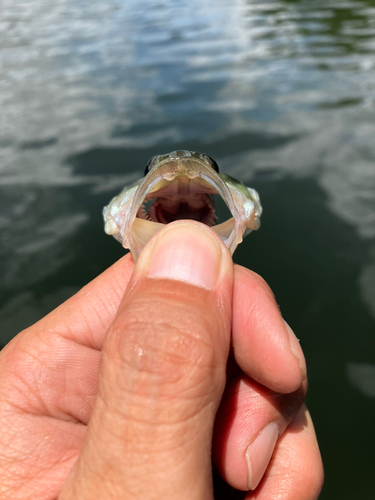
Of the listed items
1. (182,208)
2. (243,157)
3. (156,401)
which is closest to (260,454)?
(156,401)

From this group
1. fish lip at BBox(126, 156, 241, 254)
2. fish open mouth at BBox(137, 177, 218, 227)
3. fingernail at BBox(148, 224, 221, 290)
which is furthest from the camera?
fish open mouth at BBox(137, 177, 218, 227)

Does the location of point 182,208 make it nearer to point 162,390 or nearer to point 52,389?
point 52,389

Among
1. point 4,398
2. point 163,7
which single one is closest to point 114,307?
point 4,398

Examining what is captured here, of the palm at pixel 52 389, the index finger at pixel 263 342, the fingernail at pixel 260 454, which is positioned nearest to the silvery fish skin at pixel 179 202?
the index finger at pixel 263 342

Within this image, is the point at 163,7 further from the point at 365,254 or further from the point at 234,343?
the point at 234,343

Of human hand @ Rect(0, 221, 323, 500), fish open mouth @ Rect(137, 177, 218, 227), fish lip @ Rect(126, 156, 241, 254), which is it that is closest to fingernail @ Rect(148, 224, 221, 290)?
human hand @ Rect(0, 221, 323, 500)

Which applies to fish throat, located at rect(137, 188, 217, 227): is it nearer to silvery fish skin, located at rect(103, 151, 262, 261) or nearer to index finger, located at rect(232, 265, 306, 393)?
silvery fish skin, located at rect(103, 151, 262, 261)

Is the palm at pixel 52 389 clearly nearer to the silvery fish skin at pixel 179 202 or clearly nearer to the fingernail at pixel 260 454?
the silvery fish skin at pixel 179 202
